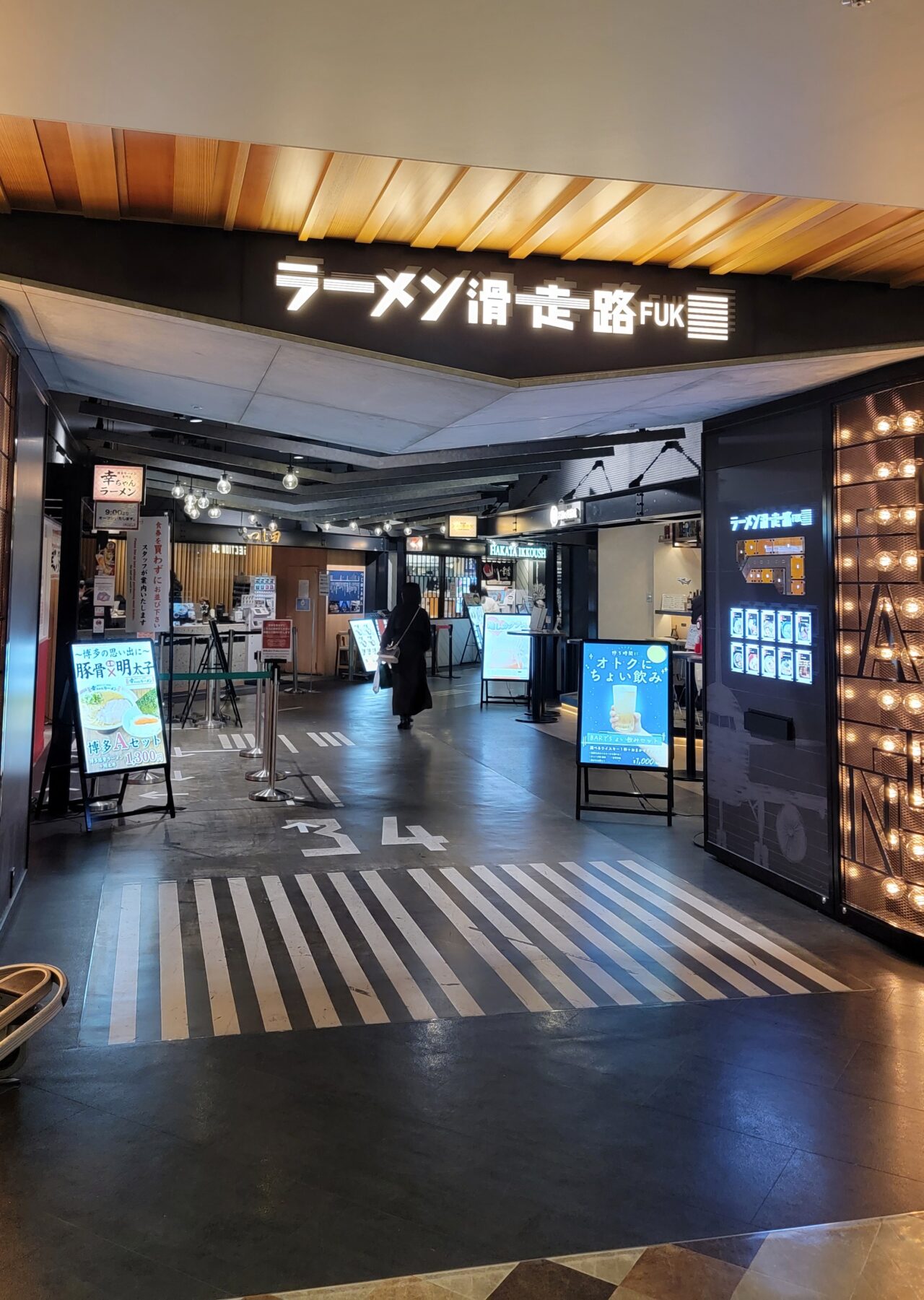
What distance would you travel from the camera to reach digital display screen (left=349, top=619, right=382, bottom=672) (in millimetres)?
16062

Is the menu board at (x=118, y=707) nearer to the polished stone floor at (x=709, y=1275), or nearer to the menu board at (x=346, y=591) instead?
the polished stone floor at (x=709, y=1275)

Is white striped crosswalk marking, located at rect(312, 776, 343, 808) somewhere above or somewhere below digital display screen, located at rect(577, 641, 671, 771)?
below

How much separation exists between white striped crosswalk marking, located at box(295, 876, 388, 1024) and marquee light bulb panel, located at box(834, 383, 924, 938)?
2.64 metres

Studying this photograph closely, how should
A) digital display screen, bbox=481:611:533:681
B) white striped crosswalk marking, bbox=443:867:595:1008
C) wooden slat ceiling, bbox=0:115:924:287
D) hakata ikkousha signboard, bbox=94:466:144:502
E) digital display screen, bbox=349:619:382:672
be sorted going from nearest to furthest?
wooden slat ceiling, bbox=0:115:924:287 → white striped crosswalk marking, bbox=443:867:595:1008 → hakata ikkousha signboard, bbox=94:466:144:502 → digital display screen, bbox=481:611:533:681 → digital display screen, bbox=349:619:382:672

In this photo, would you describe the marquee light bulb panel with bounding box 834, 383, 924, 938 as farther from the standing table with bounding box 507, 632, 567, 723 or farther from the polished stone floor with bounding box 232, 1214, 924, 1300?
the standing table with bounding box 507, 632, 567, 723

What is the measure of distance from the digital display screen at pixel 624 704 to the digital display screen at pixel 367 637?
9.65 m

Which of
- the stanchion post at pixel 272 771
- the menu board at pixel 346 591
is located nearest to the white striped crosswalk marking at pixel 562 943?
the stanchion post at pixel 272 771

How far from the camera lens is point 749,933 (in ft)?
14.4

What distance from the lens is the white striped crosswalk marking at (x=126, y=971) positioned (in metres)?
3.28

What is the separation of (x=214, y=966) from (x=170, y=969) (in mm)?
192

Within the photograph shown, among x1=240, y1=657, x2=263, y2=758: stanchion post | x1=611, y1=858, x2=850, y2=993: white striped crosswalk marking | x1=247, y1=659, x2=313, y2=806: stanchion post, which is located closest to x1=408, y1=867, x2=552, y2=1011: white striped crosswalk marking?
x1=611, y1=858, x2=850, y2=993: white striped crosswalk marking

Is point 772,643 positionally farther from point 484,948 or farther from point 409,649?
point 409,649

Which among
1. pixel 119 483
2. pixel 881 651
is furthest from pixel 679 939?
pixel 119 483

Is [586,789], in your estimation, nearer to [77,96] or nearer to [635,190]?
[635,190]
